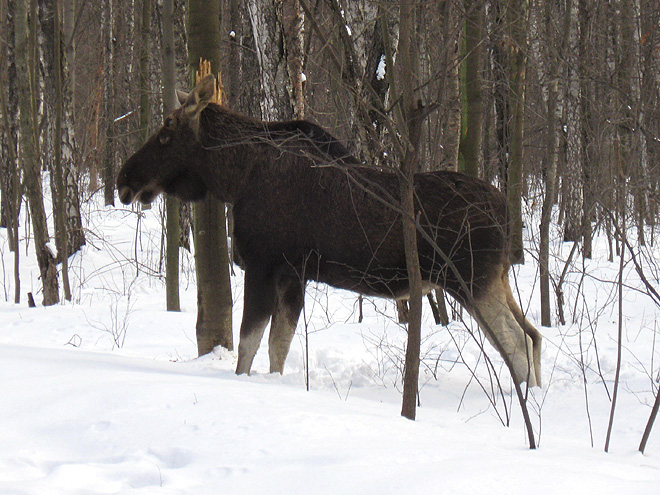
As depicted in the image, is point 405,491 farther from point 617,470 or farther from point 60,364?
point 60,364

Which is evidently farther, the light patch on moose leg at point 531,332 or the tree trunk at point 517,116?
the tree trunk at point 517,116

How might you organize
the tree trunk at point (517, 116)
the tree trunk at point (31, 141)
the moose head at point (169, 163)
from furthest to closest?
the tree trunk at point (31, 141) < the tree trunk at point (517, 116) < the moose head at point (169, 163)

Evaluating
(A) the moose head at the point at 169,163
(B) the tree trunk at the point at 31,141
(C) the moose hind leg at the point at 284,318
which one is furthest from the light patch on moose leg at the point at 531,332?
(B) the tree trunk at the point at 31,141

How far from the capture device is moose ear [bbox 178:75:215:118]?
5.26 metres

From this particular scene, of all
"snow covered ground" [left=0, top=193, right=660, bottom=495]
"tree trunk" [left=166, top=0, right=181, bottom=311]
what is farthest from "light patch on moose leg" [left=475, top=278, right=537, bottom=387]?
"tree trunk" [left=166, top=0, right=181, bottom=311]

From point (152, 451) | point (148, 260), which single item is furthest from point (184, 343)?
point (148, 260)

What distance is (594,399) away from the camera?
16.4 feet

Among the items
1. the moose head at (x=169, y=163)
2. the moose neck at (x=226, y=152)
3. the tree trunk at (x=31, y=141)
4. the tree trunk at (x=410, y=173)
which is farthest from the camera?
the tree trunk at (x=31, y=141)

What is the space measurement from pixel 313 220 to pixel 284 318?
81 centimetres

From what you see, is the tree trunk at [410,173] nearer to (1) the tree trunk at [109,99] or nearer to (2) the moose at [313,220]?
(2) the moose at [313,220]

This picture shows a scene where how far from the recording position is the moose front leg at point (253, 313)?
5160 millimetres

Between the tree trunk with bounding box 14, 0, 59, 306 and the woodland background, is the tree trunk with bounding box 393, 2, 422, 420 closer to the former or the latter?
the woodland background

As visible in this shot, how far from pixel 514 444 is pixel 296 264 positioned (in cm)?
230

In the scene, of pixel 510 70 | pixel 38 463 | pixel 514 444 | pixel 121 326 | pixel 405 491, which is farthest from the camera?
pixel 510 70
